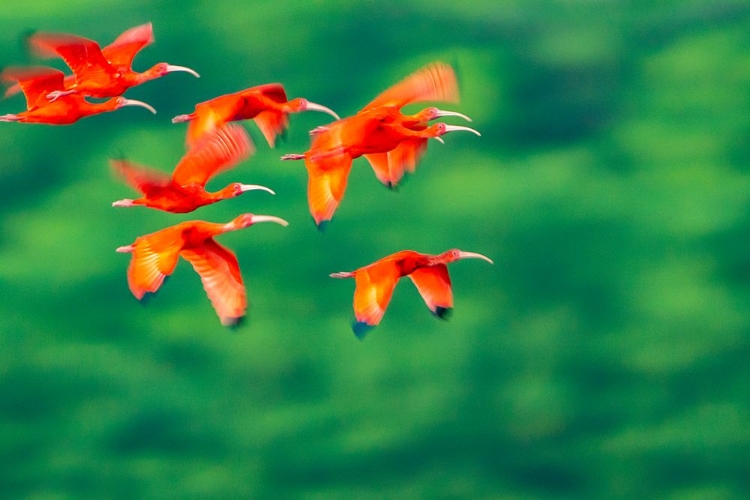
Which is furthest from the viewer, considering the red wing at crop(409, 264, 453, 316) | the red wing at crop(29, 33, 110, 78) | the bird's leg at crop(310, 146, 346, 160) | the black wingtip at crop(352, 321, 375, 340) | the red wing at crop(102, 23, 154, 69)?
the red wing at crop(409, 264, 453, 316)

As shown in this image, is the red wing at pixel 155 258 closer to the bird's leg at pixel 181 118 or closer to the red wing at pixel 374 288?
the bird's leg at pixel 181 118

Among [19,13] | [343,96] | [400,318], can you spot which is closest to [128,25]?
[19,13]

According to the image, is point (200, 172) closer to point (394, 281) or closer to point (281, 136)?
point (281, 136)

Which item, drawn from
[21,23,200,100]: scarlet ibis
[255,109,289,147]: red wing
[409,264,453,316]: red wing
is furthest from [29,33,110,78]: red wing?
[409,264,453,316]: red wing

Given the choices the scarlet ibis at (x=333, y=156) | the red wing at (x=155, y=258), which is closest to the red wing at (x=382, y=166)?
the scarlet ibis at (x=333, y=156)

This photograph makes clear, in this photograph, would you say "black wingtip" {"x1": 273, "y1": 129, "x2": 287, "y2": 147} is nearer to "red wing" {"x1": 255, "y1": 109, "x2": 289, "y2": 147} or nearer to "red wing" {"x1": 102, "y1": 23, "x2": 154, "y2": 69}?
"red wing" {"x1": 255, "y1": 109, "x2": 289, "y2": 147}

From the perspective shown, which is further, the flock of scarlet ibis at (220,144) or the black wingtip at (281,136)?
the black wingtip at (281,136)

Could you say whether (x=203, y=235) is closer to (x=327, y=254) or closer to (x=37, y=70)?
(x=37, y=70)
